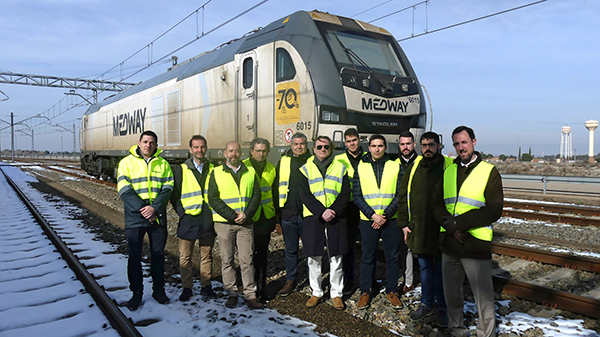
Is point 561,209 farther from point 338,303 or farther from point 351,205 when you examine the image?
point 338,303

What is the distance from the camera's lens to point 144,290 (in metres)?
4.85

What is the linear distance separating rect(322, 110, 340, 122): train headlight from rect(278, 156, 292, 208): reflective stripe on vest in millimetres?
1783

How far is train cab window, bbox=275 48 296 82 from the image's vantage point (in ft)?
23.4

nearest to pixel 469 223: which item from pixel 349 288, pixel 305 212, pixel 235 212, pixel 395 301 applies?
pixel 395 301

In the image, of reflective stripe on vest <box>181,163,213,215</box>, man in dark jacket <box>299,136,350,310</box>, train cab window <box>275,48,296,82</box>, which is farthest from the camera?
train cab window <box>275,48,296,82</box>

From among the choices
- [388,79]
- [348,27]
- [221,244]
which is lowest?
[221,244]

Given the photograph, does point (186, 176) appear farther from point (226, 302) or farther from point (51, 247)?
point (51, 247)

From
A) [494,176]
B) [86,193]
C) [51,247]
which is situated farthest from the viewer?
[86,193]

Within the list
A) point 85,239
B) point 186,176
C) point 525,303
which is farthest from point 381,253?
point 85,239

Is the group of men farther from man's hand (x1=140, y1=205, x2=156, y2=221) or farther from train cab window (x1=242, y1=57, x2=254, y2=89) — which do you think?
train cab window (x1=242, y1=57, x2=254, y2=89)

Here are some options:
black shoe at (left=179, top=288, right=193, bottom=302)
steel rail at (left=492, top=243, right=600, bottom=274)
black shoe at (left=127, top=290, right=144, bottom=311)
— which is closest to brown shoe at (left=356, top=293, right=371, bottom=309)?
black shoe at (left=179, top=288, right=193, bottom=302)

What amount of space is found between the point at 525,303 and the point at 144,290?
4.16 metres

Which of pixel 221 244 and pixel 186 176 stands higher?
pixel 186 176

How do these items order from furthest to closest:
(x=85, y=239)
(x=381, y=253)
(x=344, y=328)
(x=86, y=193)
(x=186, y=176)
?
(x=86, y=193), (x=85, y=239), (x=381, y=253), (x=186, y=176), (x=344, y=328)
